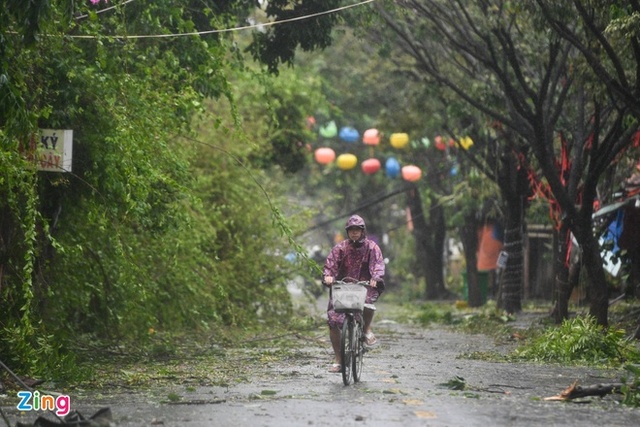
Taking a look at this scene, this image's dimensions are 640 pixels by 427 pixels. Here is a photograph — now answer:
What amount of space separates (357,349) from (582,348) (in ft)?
16.3

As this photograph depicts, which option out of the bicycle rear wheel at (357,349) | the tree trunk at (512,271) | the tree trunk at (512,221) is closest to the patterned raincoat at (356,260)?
the bicycle rear wheel at (357,349)

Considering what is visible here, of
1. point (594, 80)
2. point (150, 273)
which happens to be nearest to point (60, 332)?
point (150, 273)

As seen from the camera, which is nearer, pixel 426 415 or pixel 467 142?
pixel 426 415

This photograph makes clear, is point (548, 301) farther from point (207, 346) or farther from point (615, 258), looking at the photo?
point (207, 346)

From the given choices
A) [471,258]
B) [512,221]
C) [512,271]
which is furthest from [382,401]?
[471,258]

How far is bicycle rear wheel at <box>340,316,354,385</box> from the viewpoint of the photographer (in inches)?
473

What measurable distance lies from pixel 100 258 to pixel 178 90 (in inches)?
99.7

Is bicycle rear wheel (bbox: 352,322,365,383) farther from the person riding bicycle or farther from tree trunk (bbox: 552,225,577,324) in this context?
tree trunk (bbox: 552,225,577,324)

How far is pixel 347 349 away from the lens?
40.0ft

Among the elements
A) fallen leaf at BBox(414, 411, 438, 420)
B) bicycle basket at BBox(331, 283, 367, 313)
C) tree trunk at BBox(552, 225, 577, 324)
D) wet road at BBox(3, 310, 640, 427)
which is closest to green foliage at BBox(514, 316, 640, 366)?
wet road at BBox(3, 310, 640, 427)

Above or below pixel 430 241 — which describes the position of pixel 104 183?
below

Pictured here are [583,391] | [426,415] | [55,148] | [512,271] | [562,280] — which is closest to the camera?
[426,415]

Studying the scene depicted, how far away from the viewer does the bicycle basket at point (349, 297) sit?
40.5 ft

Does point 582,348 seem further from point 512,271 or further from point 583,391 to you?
point 512,271
